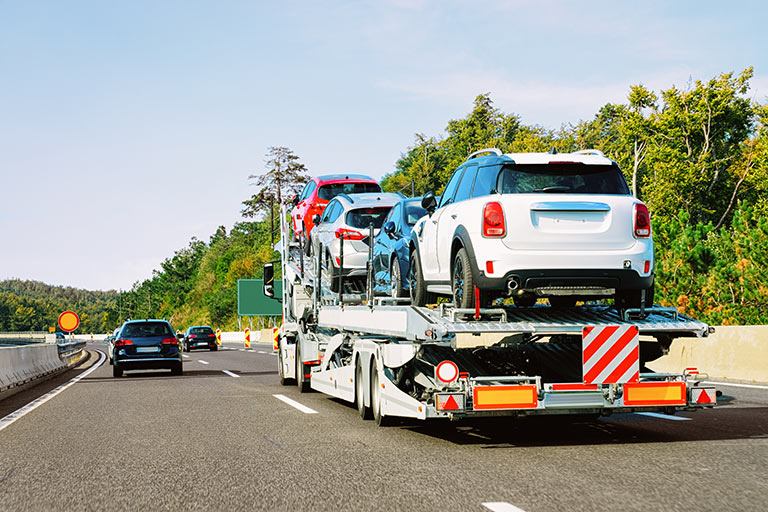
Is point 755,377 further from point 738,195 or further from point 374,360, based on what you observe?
point 738,195

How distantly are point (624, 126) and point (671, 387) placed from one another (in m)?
46.1

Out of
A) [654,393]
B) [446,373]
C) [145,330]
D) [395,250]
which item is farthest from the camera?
[145,330]

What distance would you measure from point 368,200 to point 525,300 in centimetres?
632

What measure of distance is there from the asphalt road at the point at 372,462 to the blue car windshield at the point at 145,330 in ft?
35.4

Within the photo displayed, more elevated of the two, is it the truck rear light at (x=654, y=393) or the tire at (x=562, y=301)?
the tire at (x=562, y=301)

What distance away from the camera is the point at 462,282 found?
9.98 meters

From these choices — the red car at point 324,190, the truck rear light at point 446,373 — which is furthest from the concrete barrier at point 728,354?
the truck rear light at point 446,373

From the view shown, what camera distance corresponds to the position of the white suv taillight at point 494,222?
958 centimetres

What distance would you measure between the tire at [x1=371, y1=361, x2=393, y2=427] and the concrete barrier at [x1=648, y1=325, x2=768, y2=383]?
6756 millimetres

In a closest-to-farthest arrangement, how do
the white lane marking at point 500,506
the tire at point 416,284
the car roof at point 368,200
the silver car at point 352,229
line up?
the white lane marking at point 500,506 → the tire at point 416,284 → the silver car at point 352,229 → the car roof at point 368,200

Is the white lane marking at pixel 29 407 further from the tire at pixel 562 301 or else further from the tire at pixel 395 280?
the tire at pixel 562 301

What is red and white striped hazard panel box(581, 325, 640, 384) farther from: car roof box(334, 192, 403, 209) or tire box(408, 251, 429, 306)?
car roof box(334, 192, 403, 209)

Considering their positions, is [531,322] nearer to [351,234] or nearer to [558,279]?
[558,279]

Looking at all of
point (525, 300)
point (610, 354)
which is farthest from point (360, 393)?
point (610, 354)
